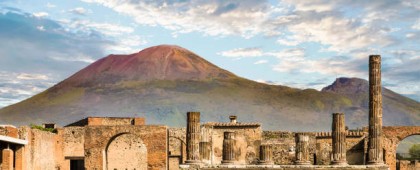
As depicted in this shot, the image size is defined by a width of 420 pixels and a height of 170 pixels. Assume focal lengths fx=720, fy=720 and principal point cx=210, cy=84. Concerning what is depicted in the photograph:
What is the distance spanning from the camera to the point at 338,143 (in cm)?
2905

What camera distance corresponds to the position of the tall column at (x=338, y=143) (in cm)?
2884

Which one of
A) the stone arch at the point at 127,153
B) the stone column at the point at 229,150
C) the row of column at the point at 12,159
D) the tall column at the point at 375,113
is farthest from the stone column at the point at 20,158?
the tall column at the point at 375,113

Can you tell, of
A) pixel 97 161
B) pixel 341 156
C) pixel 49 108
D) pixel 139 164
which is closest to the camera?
pixel 341 156

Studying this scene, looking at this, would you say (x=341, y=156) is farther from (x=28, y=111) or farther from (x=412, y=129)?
(x=28, y=111)

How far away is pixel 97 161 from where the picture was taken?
33.6 meters

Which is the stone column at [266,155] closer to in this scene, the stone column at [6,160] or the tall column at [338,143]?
the tall column at [338,143]

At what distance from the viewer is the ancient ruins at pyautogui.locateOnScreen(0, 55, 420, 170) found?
28.3 meters

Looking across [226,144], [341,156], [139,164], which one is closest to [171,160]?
[139,164]

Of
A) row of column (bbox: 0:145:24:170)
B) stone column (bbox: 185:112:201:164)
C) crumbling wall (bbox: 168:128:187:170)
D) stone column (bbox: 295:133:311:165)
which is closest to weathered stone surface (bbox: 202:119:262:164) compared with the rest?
crumbling wall (bbox: 168:128:187:170)

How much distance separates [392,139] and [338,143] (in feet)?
30.7

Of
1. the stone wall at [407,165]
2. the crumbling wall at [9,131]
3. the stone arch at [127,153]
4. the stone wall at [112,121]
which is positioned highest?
the stone wall at [112,121]

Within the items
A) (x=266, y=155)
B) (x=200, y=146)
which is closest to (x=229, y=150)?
(x=200, y=146)

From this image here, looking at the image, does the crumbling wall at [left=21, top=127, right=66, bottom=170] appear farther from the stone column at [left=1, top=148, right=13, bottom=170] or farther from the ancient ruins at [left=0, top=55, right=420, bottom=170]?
the stone column at [left=1, top=148, right=13, bottom=170]

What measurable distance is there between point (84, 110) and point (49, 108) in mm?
9571
